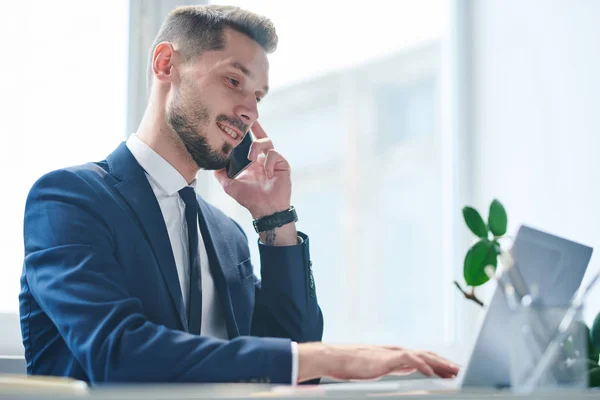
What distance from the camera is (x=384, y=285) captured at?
3.03 m

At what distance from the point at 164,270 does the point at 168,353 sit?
14.2 inches

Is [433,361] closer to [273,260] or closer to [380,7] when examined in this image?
[273,260]

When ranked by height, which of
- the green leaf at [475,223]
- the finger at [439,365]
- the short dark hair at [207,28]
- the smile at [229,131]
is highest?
the short dark hair at [207,28]

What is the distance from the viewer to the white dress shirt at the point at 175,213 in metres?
1.64

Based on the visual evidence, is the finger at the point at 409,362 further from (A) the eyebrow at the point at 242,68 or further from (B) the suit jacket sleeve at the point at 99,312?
(A) the eyebrow at the point at 242,68

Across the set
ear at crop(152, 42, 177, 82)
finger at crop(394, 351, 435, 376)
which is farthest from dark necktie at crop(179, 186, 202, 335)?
finger at crop(394, 351, 435, 376)

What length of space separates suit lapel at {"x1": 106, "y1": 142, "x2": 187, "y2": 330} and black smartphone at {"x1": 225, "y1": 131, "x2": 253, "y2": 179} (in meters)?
0.34

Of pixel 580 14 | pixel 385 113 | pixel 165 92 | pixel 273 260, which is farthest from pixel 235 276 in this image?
pixel 385 113

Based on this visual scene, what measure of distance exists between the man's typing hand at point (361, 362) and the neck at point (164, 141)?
2.32 ft

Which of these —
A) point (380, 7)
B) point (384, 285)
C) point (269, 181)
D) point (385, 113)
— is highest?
point (380, 7)

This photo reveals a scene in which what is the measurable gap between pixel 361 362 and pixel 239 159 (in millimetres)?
887

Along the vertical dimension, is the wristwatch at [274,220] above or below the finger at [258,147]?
below

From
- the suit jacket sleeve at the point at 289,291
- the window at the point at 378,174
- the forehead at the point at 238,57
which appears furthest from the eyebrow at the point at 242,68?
the window at the point at 378,174

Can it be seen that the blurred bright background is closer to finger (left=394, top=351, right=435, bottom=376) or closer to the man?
the man
